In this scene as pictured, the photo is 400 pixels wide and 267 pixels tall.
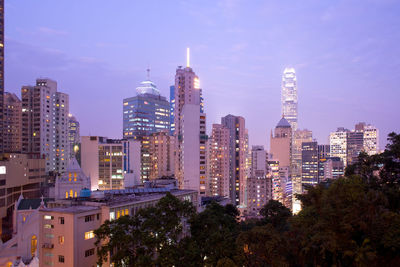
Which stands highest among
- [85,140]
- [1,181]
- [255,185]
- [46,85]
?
[46,85]

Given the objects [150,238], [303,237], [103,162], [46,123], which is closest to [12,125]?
[46,123]

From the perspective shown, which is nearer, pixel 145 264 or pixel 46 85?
pixel 145 264

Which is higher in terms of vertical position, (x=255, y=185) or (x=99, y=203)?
(x=99, y=203)

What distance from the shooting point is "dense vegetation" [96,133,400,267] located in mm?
21734

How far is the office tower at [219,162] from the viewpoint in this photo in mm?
129625

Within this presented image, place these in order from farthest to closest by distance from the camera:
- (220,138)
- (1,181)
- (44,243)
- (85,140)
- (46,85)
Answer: (220,138) < (46,85) < (85,140) < (1,181) < (44,243)

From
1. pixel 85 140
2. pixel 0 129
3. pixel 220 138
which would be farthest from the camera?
pixel 220 138

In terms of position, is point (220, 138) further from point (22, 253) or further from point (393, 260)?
point (393, 260)

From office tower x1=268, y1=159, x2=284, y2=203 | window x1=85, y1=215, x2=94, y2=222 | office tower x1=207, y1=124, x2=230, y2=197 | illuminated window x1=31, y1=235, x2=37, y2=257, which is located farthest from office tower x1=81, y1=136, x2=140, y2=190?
window x1=85, y1=215, x2=94, y2=222

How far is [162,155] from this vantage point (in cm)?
14700

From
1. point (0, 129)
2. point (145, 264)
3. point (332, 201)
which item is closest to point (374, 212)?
point (332, 201)

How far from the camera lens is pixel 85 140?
114m

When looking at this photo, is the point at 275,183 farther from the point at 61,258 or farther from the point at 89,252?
the point at 61,258

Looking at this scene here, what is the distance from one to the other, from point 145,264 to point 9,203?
209ft
